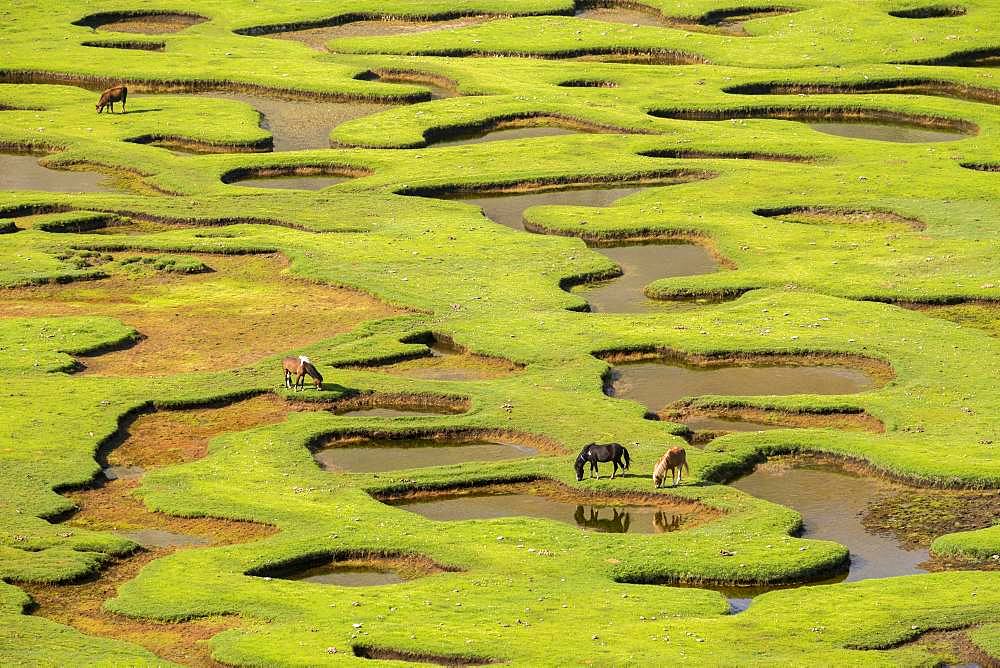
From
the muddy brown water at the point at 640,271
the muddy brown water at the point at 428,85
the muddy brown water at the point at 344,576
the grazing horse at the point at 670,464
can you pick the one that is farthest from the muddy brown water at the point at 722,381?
the muddy brown water at the point at 428,85

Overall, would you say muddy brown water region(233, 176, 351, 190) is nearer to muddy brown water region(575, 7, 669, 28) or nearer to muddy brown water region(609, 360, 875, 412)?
muddy brown water region(609, 360, 875, 412)

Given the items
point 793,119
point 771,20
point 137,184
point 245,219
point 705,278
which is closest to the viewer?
point 705,278

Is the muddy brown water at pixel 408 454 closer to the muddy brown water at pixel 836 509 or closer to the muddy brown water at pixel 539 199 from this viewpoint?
the muddy brown water at pixel 836 509

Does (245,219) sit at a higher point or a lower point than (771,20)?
lower

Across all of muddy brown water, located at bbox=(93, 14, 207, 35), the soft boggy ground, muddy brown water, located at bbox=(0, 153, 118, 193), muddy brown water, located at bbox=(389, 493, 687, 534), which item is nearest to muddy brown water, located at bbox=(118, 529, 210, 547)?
the soft boggy ground

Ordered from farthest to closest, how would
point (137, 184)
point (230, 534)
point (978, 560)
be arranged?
1. point (137, 184)
2. point (230, 534)
3. point (978, 560)

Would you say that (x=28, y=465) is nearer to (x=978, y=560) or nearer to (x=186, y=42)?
(x=978, y=560)

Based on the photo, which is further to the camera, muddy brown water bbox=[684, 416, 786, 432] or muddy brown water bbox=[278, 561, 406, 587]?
muddy brown water bbox=[684, 416, 786, 432]

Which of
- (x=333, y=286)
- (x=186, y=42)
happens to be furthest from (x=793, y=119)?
(x=186, y=42)
